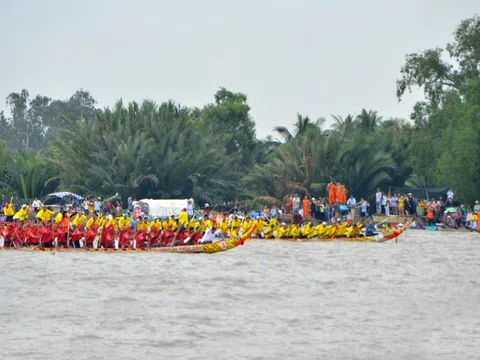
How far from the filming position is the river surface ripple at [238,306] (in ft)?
54.9

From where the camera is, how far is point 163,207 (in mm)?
48062

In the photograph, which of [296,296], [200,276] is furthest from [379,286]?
[200,276]

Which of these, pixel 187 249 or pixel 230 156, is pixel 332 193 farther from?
pixel 187 249

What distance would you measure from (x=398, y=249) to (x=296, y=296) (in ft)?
48.1

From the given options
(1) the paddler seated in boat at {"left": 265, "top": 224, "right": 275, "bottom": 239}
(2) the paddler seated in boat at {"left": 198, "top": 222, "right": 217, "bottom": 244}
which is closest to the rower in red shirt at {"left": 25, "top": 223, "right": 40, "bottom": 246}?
(2) the paddler seated in boat at {"left": 198, "top": 222, "right": 217, "bottom": 244}

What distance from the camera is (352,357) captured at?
16.1 m

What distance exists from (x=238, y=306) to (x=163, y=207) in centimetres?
2699

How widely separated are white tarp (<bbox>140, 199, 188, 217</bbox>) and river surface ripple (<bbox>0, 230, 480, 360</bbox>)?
45.9ft

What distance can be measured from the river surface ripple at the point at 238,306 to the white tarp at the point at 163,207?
13976 millimetres

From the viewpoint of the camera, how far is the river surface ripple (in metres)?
16.7

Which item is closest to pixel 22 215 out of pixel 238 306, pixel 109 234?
pixel 109 234

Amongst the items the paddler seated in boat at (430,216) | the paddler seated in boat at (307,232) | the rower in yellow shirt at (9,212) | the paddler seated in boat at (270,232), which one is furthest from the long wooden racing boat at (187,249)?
the paddler seated in boat at (430,216)

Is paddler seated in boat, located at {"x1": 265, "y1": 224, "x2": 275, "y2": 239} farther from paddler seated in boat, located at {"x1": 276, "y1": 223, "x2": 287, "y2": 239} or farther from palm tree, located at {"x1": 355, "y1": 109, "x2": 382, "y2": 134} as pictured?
palm tree, located at {"x1": 355, "y1": 109, "x2": 382, "y2": 134}

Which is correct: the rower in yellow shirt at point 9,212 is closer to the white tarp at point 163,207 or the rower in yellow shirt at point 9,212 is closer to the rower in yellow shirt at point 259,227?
the white tarp at point 163,207
